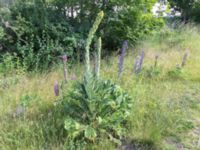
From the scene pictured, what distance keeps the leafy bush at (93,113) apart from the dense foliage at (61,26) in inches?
79.4

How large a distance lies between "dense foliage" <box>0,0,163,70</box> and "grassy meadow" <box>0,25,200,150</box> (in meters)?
0.49

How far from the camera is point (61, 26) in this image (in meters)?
5.12

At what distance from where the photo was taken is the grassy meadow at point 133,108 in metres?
2.61

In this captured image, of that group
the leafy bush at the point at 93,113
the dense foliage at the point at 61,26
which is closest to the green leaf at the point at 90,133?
the leafy bush at the point at 93,113

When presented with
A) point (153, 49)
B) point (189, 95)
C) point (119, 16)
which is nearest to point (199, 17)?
point (153, 49)

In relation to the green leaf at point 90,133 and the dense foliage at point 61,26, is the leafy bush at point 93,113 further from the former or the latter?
the dense foliage at point 61,26

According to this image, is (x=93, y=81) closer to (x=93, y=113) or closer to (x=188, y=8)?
(x=93, y=113)

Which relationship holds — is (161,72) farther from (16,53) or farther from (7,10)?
(7,10)

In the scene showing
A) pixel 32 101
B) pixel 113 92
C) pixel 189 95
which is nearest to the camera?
pixel 113 92

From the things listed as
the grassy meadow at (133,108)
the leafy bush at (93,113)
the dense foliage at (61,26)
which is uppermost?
the dense foliage at (61,26)

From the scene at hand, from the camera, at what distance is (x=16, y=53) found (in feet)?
16.2

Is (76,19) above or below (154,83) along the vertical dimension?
above

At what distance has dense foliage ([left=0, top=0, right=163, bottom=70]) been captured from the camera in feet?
16.1

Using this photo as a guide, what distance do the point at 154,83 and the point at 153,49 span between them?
2039 mm
